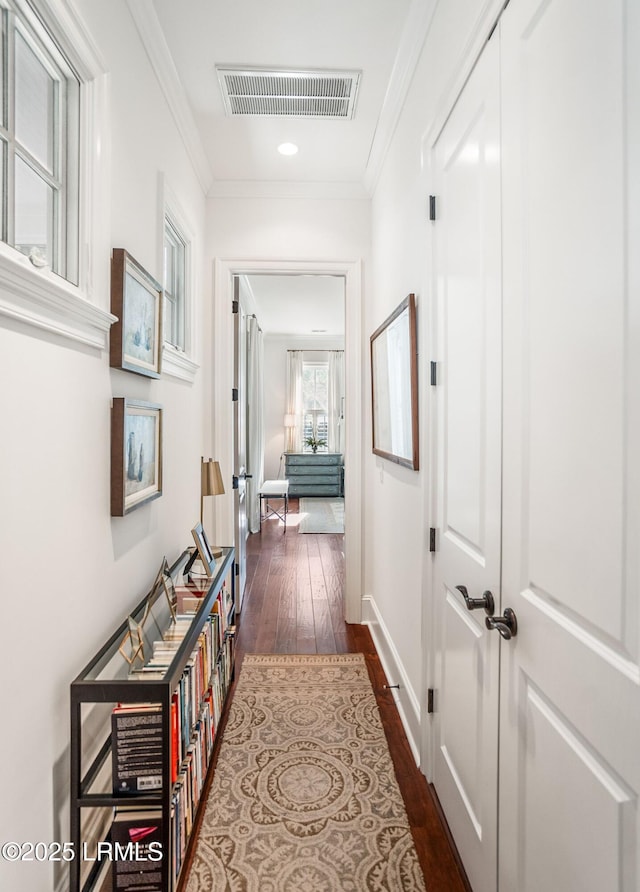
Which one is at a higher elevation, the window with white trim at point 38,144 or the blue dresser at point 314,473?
the window with white trim at point 38,144

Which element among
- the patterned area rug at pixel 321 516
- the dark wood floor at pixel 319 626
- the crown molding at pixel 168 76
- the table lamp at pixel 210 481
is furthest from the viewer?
the patterned area rug at pixel 321 516

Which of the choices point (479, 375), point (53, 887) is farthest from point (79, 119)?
point (53, 887)

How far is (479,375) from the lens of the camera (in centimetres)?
131

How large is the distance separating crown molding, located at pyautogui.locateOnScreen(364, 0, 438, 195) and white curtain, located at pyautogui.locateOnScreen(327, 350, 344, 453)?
5.97m

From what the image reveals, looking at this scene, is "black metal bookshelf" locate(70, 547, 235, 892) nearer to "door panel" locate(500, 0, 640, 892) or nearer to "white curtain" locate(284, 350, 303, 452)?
"door panel" locate(500, 0, 640, 892)

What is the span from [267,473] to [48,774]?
7872 mm

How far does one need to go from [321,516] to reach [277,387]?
294 cm

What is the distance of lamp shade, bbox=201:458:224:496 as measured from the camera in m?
2.76

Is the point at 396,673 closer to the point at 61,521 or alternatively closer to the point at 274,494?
the point at 61,521

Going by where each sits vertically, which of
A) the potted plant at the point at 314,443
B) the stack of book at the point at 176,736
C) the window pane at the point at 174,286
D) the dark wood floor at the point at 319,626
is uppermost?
the window pane at the point at 174,286

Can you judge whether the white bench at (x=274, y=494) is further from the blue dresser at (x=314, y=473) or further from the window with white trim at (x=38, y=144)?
the window with white trim at (x=38, y=144)

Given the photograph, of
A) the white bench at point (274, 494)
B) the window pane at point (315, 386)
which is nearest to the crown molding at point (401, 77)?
the white bench at point (274, 494)

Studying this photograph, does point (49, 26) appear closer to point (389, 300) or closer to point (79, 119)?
point (79, 119)

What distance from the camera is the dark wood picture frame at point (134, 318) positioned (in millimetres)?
1562
